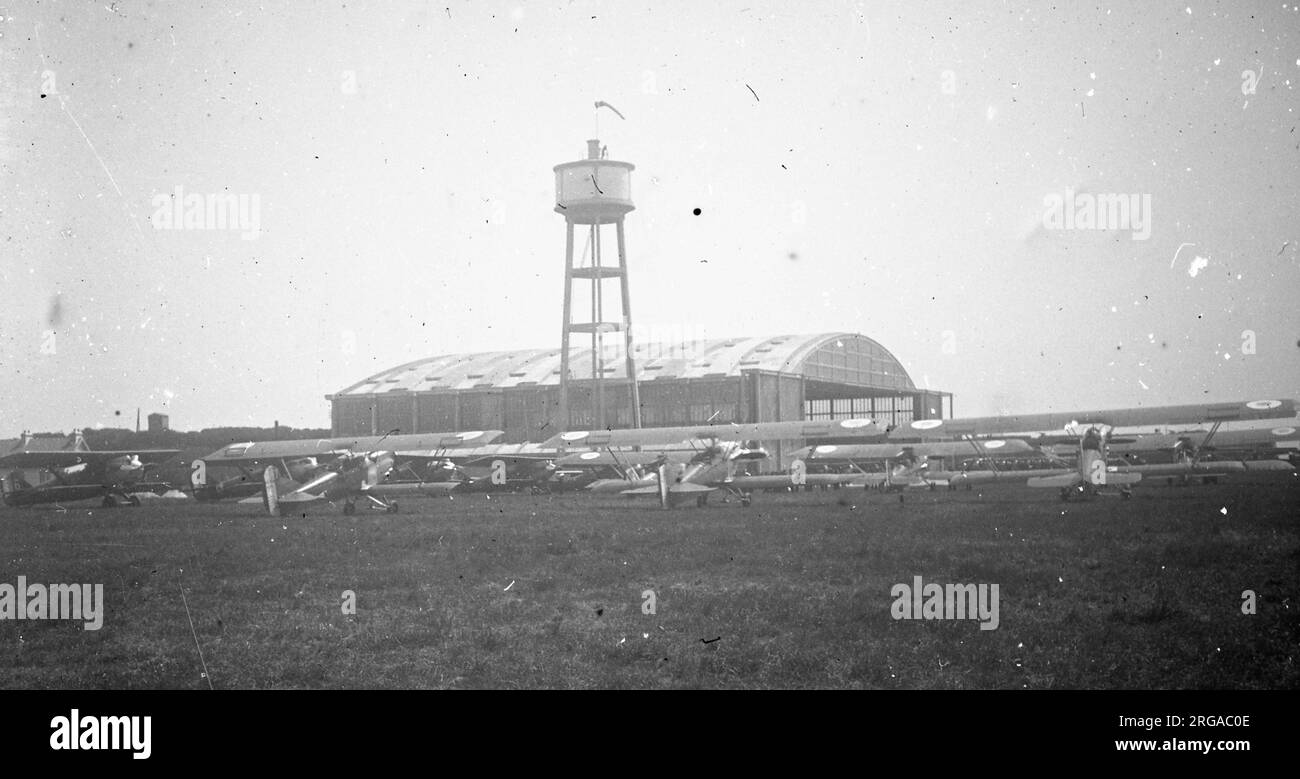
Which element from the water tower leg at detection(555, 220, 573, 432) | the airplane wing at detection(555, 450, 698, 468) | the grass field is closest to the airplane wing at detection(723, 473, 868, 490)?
the airplane wing at detection(555, 450, 698, 468)

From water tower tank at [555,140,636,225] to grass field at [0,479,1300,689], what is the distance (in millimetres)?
22881

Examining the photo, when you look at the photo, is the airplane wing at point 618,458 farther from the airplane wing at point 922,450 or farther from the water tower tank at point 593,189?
the water tower tank at point 593,189

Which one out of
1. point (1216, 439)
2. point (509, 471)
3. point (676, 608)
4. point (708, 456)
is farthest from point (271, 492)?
point (1216, 439)

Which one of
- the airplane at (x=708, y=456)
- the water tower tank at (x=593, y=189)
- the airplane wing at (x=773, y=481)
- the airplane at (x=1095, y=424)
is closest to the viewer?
the airplane at (x=1095, y=424)

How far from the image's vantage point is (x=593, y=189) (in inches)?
1449

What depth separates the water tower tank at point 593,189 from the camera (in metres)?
37.0

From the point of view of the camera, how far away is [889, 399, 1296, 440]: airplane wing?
1803 cm

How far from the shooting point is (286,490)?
967 inches

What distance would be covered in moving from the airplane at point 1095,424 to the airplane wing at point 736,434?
1.31 metres

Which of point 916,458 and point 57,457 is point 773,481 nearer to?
point 916,458

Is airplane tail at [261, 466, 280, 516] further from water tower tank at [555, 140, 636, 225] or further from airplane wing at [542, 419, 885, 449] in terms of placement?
water tower tank at [555, 140, 636, 225]

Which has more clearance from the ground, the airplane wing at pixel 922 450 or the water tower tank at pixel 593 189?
the water tower tank at pixel 593 189

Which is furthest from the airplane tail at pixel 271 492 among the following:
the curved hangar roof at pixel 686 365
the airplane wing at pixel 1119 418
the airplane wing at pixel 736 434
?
the airplane wing at pixel 1119 418
